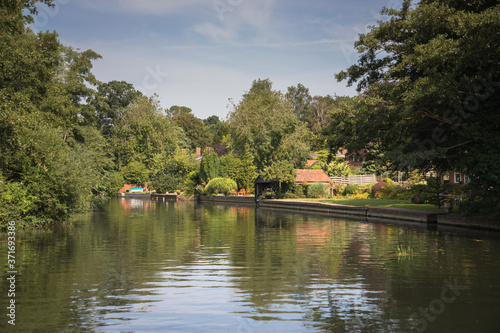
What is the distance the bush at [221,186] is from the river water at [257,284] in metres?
39.0

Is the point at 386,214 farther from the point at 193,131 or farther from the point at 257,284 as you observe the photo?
the point at 193,131

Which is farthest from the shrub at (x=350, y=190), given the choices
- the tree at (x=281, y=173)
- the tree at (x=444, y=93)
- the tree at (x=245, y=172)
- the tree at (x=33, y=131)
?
the tree at (x=33, y=131)

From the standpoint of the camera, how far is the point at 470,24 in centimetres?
1997

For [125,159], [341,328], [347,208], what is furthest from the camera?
[125,159]

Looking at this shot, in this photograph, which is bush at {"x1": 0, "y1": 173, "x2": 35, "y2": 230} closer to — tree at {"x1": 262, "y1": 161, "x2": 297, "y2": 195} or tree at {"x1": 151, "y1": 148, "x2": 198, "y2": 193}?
tree at {"x1": 262, "y1": 161, "x2": 297, "y2": 195}

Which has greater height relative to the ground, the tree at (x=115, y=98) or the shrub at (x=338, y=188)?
the tree at (x=115, y=98)

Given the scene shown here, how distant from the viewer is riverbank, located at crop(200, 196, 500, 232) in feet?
82.9

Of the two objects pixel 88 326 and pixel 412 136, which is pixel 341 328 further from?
pixel 412 136

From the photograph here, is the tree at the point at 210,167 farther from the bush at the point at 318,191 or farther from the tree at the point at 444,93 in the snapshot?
the tree at the point at 444,93

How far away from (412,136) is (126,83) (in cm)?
9652

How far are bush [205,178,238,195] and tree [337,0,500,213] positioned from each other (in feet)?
104

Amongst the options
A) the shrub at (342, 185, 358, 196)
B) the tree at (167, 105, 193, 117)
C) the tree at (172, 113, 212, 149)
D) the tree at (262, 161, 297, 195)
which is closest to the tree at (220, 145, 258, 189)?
the tree at (262, 161, 297, 195)

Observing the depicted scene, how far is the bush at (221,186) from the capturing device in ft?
205

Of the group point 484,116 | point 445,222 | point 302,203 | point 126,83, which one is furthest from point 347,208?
point 126,83
